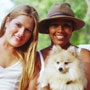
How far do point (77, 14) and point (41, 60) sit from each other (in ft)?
18.3

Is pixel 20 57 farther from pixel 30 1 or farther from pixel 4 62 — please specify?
pixel 30 1

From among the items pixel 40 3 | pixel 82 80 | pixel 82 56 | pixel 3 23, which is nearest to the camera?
pixel 82 80

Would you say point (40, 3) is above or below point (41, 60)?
below

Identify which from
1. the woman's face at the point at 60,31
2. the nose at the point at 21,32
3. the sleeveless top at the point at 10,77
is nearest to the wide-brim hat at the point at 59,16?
the woman's face at the point at 60,31

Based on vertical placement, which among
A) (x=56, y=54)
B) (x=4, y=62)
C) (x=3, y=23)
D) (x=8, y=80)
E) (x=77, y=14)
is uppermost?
(x=3, y=23)

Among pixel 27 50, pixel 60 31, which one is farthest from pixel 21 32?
pixel 60 31

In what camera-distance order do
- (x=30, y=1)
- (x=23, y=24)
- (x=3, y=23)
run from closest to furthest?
(x=23, y=24), (x=3, y=23), (x=30, y=1)

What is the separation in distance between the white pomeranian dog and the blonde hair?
17 centimetres

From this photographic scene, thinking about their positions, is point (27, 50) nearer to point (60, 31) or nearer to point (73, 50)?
point (60, 31)

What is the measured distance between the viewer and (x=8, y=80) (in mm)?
1680

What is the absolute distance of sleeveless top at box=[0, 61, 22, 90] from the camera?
1658 mm

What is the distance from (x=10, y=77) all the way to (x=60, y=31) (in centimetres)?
55

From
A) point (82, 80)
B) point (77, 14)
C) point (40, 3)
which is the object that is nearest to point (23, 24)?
point (82, 80)

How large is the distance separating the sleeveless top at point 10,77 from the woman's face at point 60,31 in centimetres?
39
